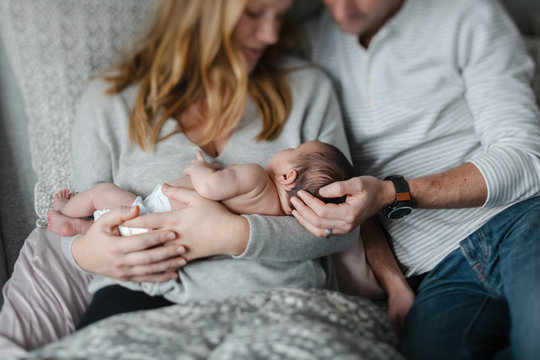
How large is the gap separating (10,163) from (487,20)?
59.8 inches

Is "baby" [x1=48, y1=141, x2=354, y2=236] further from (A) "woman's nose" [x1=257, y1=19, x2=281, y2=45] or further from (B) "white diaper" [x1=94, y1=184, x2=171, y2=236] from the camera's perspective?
→ (A) "woman's nose" [x1=257, y1=19, x2=281, y2=45]

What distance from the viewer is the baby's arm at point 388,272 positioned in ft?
3.69

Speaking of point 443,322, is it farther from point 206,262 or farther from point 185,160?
point 185,160

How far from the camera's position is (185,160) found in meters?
1.19

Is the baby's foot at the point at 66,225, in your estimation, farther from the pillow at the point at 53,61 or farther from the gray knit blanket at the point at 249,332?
the gray knit blanket at the point at 249,332

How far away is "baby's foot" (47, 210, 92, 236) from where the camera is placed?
1.08 metres

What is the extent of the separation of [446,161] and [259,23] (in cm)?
71

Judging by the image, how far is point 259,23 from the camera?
131 cm

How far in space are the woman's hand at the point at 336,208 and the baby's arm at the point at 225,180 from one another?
0.11 meters

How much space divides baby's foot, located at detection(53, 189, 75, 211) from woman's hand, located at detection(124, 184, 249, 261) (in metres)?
0.30

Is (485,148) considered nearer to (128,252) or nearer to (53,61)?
(128,252)

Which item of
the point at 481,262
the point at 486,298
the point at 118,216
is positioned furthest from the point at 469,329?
the point at 118,216

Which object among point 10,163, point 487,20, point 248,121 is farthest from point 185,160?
point 487,20

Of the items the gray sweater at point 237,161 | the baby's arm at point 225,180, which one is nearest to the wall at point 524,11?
the gray sweater at point 237,161
